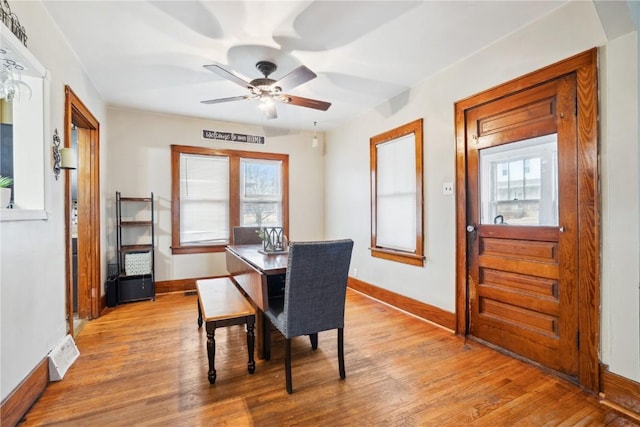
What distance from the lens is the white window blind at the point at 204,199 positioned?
14.8ft

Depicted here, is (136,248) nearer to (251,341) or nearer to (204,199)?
(204,199)

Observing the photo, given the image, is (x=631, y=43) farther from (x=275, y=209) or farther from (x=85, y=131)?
(x=85, y=131)

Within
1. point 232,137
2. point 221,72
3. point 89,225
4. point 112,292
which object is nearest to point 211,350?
point 221,72

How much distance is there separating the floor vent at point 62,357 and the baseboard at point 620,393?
3625 millimetres

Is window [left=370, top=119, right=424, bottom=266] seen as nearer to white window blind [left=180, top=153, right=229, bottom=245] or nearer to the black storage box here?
white window blind [left=180, top=153, right=229, bottom=245]

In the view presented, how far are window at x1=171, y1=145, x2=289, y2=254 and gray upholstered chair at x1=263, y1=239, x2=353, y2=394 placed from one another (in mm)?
2898

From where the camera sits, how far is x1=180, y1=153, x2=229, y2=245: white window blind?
4.52 m

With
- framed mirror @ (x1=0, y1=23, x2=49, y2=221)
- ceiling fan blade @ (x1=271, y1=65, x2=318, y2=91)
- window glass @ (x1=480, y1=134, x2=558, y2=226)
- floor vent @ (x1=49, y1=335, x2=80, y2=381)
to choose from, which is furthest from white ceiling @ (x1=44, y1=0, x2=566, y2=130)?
floor vent @ (x1=49, y1=335, x2=80, y2=381)

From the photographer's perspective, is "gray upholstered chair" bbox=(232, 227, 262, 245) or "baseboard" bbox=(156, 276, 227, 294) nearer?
"gray upholstered chair" bbox=(232, 227, 262, 245)

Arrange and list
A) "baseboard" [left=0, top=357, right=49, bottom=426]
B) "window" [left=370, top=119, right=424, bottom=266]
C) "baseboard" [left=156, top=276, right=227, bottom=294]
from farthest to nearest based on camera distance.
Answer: "baseboard" [left=156, top=276, right=227, bottom=294] < "window" [left=370, top=119, right=424, bottom=266] < "baseboard" [left=0, top=357, right=49, bottom=426]

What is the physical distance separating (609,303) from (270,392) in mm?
2250

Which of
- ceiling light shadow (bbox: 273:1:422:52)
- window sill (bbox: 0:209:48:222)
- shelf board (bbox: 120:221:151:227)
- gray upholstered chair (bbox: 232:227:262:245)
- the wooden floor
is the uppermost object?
ceiling light shadow (bbox: 273:1:422:52)

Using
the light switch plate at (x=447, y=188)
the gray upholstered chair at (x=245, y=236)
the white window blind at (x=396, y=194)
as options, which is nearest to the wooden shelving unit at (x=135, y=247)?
the gray upholstered chair at (x=245, y=236)

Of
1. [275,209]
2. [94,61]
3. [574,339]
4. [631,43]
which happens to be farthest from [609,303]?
[94,61]
